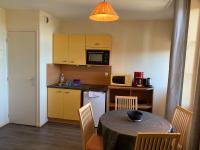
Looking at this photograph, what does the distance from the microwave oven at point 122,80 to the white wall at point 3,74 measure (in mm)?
2294

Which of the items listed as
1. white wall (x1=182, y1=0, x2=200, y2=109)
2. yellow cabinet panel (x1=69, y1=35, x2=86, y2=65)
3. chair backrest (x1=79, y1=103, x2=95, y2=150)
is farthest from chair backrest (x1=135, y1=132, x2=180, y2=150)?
yellow cabinet panel (x1=69, y1=35, x2=86, y2=65)

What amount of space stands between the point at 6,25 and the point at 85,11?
1657 mm

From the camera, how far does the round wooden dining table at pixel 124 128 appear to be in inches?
81.0

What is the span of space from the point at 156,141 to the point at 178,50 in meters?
1.58

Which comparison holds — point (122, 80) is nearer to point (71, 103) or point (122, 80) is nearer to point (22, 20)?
point (71, 103)

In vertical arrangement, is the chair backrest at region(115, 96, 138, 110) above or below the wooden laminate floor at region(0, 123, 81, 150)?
above

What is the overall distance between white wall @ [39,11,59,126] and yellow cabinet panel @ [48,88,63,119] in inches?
4.7

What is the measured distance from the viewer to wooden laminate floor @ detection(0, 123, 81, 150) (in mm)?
3264

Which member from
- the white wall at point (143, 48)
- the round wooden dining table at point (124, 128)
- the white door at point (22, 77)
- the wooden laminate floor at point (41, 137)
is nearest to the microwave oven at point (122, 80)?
the white wall at point (143, 48)

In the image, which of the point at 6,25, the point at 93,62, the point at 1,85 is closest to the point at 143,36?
the point at 93,62

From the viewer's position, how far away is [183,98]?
9.30 ft

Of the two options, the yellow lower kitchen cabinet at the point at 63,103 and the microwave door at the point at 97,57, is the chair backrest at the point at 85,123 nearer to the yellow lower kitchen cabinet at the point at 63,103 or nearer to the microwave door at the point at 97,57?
the yellow lower kitchen cabinet at the point at 63,103

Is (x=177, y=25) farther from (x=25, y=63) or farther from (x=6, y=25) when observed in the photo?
(x=6, y=25)

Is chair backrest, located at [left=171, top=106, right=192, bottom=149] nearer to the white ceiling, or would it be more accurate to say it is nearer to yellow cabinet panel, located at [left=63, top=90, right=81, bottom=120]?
the white ceiling
